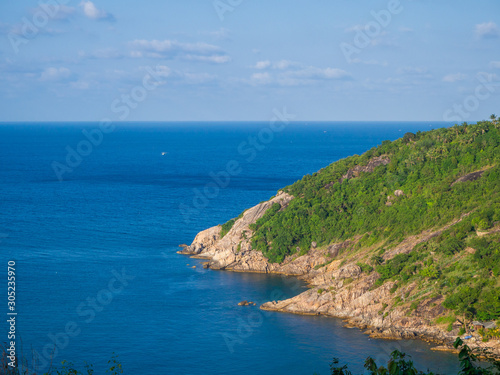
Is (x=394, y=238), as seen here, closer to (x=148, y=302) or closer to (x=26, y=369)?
(x=148, y=302)

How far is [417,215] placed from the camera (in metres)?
73.4

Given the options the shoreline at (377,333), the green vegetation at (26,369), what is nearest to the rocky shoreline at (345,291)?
the shoreline at (377,333)

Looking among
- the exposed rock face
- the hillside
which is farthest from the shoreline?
the exposed rock face

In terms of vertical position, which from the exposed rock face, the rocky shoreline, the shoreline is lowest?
the shoreline

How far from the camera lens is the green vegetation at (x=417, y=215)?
58688 mm

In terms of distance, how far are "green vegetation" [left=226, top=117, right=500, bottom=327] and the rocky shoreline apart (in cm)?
88

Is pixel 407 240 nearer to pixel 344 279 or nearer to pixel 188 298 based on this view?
pixel 344 279

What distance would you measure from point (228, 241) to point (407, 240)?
28919mm

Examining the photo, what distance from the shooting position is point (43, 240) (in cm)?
9675

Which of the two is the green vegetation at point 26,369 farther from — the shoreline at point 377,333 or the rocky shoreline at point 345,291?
the rocky shoreline at point 345,291

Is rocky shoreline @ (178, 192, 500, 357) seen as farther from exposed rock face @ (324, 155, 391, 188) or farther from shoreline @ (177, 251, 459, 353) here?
exposed rock face @ (324, 155, 391, 188)

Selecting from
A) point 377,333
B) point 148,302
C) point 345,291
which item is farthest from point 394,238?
point 148,302

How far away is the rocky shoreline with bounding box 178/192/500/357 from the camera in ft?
189

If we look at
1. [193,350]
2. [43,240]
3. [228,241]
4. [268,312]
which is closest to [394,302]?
[268,312]
